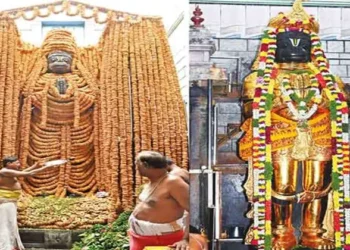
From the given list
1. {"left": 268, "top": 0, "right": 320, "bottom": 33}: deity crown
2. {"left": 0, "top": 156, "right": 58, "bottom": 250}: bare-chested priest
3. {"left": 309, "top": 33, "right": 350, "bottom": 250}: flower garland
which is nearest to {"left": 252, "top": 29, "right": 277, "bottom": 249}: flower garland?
{"left": 268, "top": 0, "right": 320, "bottom": 33}: deity crown

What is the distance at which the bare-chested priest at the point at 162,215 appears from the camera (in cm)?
323

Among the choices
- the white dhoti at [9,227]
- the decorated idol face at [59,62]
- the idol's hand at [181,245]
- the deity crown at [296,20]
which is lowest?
the idol's hand at [181,245]

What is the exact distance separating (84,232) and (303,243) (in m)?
0.94

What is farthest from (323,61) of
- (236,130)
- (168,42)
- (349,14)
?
(168,42)

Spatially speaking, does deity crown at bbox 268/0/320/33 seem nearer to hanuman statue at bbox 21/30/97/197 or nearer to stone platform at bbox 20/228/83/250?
hanuman statue at bbox 21/30/97/197

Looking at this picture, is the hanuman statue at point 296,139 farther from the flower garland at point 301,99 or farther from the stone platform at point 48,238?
the stone platform at point 48,238

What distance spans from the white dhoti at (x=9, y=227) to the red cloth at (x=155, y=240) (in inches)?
19.3

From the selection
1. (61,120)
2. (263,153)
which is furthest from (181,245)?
(61,120)

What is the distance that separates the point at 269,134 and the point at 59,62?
98cm

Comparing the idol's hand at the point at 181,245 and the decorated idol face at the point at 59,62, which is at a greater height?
the decorated idol face at the point at 59,62

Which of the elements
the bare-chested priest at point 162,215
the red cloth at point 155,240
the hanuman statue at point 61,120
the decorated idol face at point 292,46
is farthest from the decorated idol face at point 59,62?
the decorated idol face at point 292,46

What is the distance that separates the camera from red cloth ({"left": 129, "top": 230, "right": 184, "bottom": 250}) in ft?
10.6

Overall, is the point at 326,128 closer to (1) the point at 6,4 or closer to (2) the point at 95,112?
(2) the point at 95,112

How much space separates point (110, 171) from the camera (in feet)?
11.1
